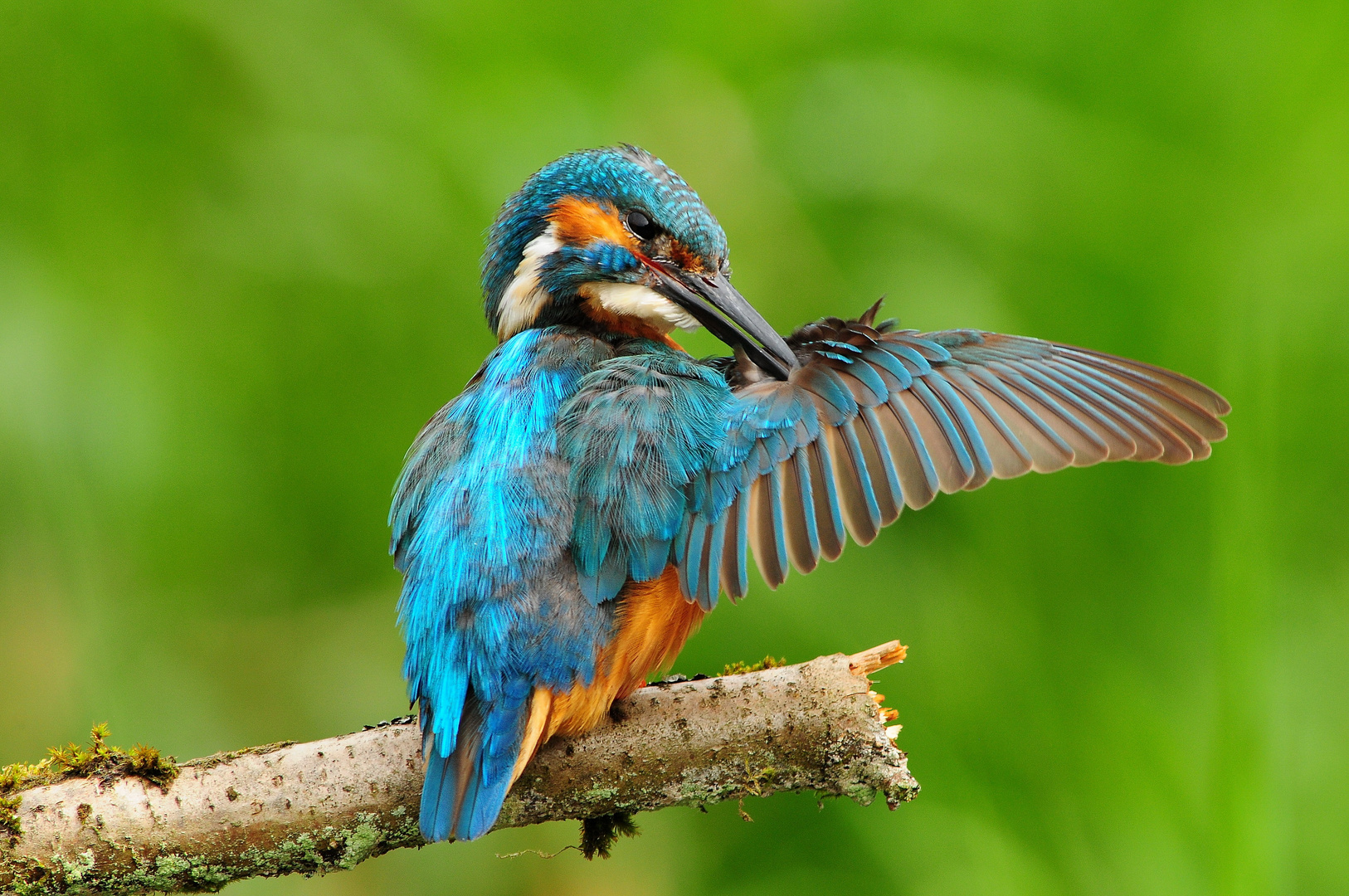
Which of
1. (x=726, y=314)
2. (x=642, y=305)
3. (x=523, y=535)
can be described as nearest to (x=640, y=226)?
(x=642, y=305)

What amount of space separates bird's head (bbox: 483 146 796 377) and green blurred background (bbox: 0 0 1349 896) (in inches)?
36.8

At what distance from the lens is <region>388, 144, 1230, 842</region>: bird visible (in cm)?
200

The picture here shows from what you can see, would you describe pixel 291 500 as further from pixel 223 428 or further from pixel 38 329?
pixel 38 329

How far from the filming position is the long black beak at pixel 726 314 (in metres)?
2.36

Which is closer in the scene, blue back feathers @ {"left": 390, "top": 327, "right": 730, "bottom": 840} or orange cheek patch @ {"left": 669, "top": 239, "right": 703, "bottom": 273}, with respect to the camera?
blue back feathers @ {"left": 390, "top": 327, "right": 730, "bottom": 840}

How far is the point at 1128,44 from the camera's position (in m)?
3.76

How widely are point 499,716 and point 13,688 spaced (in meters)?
1.88

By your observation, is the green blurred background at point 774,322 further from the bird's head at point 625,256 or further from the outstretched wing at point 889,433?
the bird's head at point 625,256

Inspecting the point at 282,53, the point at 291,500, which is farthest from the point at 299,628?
the point at 282,53

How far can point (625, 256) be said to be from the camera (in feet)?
8.34

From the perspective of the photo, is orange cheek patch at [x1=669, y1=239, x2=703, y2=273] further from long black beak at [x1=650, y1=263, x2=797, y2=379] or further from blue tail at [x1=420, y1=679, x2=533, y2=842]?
blue tail at [x1=420, y1=679, x2=533, y2=842]

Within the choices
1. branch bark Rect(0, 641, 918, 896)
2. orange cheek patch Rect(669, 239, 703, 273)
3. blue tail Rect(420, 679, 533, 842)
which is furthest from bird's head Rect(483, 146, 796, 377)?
blue tail Rect(420, 679, 533, 842)

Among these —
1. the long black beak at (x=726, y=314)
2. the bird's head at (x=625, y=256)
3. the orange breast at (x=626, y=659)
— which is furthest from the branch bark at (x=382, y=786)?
the bird's head at (x=625, y=256)

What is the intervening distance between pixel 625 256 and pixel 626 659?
0.94 metres
